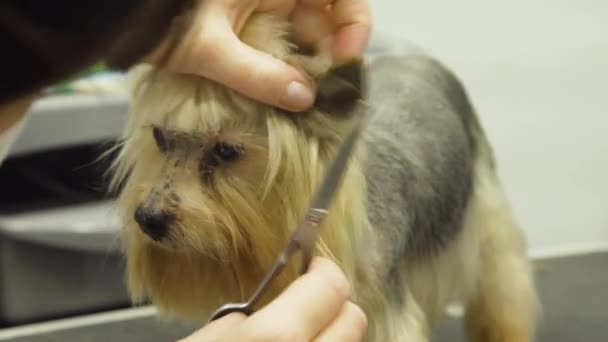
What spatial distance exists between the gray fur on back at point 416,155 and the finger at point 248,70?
252mm

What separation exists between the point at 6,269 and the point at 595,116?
4.35ft

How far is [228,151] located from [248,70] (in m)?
0.12

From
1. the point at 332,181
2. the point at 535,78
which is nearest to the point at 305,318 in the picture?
the point at 332,181

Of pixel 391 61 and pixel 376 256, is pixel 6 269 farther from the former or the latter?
pixel 376 256

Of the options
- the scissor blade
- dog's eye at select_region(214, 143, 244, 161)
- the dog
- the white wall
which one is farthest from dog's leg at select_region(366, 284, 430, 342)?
the white wall

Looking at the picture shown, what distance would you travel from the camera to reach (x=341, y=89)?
2.76 ft

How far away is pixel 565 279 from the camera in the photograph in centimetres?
163

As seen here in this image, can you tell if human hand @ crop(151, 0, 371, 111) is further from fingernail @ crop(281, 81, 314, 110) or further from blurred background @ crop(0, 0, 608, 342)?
blurred background @ crop(0, 0, 608, 342)

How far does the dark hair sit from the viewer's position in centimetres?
31

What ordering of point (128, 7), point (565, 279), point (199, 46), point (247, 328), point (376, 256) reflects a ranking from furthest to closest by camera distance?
point (565, 279) < point (376, 256) < point (199, 46) < point (247, 328) < point (128, 7)

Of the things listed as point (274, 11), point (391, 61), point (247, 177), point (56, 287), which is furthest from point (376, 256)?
point (56, 287)

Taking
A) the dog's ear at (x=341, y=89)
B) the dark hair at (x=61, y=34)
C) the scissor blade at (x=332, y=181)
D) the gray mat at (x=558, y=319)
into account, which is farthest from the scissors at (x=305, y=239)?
the gray mat at (x=558, y=319)

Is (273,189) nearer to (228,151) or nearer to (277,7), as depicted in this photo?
(228,151)

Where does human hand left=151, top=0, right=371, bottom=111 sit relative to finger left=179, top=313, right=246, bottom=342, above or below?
above
